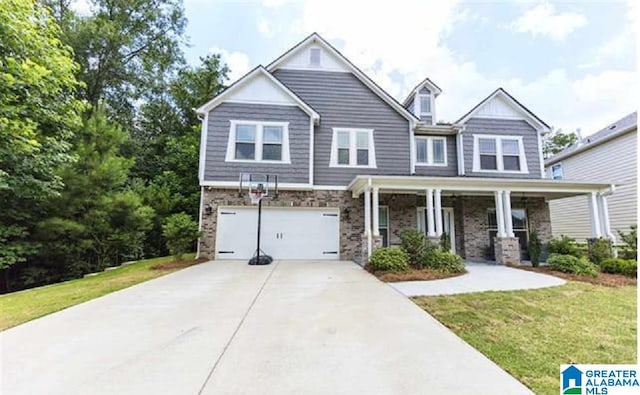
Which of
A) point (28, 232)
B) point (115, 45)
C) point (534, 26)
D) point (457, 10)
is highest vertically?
point (115, 45)

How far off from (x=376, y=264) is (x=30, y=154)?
970 centimetres

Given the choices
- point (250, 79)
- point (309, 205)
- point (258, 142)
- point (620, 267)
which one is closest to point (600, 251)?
point (620, 267)

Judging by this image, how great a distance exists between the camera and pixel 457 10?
9.95 meters

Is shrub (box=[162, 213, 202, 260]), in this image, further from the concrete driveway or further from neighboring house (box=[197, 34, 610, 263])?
the concrete driveway

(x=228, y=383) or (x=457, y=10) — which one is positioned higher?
(x=457, y=10)


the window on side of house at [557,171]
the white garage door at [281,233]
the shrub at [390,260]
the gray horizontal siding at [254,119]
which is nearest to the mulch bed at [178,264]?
the white garage door at [281,233]

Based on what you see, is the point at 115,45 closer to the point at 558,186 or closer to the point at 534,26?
the point at 534,26

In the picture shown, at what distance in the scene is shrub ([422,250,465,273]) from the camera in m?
7.89

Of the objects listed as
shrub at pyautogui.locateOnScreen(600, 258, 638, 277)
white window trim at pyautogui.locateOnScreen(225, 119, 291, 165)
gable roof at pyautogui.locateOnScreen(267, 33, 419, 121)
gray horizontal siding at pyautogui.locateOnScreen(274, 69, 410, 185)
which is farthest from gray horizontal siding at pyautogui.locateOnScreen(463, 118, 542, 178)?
white window trim at pyautogui.locateOnScreen(225, 119, 291, 165)

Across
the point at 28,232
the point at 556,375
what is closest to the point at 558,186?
the point at 556,375

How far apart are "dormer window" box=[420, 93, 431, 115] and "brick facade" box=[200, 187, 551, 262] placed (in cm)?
416

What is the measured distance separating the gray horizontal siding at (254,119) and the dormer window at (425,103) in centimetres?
564

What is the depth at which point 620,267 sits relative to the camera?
7.84 m

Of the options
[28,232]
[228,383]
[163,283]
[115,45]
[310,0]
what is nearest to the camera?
[228,383]
